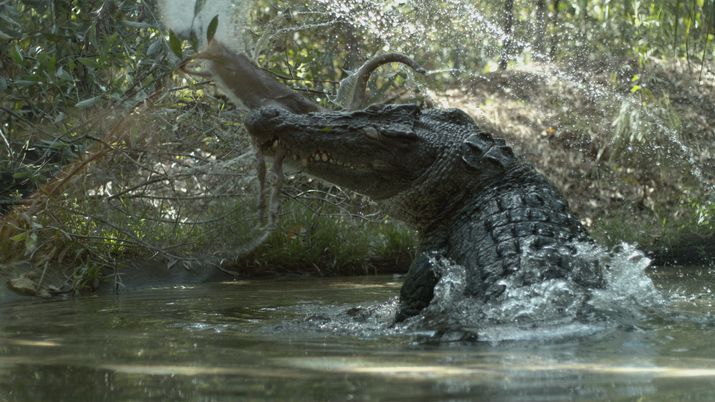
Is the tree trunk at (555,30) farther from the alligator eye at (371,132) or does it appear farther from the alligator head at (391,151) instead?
the alligator eye at (371,132)

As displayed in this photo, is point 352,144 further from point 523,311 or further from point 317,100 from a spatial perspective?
point 317,100

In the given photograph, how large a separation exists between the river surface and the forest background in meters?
1.71

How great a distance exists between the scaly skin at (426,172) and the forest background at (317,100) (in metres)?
1.23

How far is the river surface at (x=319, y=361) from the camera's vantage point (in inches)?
75.4

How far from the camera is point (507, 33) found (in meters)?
13.3

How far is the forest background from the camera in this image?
218 inches

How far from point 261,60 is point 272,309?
375 cm

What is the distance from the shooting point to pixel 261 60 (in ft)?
25.2

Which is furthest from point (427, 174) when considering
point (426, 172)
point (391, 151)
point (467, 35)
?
point (467, 35)

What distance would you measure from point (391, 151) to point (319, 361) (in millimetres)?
1806

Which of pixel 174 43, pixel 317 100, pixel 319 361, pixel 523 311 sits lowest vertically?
pixel 319 361

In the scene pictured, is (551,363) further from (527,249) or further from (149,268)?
(149,268)

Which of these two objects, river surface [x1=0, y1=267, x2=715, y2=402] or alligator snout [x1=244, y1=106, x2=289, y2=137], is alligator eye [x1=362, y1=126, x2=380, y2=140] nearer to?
alligator snout [x1=244, y1=106, x2=289, y2=137]

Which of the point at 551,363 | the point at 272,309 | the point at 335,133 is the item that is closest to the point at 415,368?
the point at 551,363
